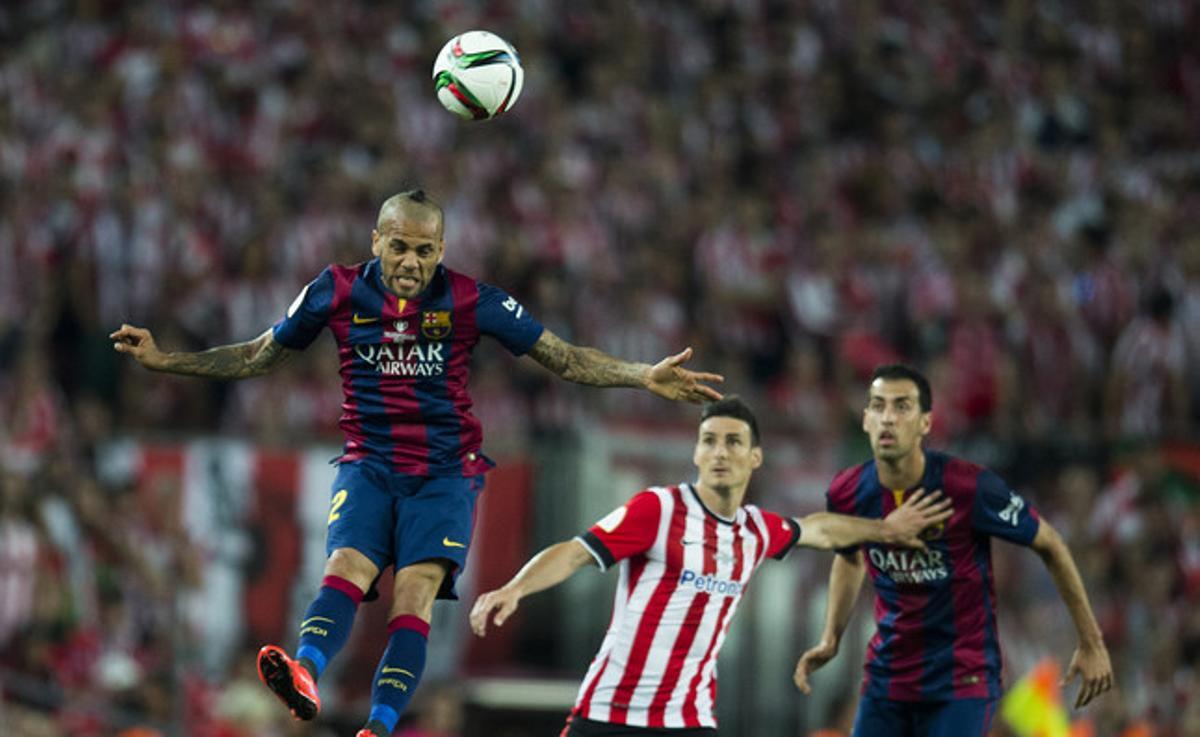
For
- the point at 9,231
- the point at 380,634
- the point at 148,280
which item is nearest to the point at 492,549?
the point at 380,634

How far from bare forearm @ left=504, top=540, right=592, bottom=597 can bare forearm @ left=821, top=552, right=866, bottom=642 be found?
1356mm

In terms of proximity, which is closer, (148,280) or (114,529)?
(114,529)

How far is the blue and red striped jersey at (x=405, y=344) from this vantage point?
7.53 metres

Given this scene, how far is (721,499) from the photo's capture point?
7953mm

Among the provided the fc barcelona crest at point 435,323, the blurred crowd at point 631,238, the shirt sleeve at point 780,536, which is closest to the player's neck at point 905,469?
the shirt sleeve at point 780,536

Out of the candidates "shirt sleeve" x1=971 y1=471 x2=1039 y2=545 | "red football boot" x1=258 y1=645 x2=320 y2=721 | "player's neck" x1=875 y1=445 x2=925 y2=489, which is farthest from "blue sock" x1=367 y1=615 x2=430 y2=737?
"shirt sleeve" x1=971 y1=471 x2=1039 y2=545

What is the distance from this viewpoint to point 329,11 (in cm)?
1703

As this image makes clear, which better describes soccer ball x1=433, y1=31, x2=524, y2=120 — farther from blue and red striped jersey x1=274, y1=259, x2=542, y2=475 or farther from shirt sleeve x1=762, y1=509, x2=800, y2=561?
Result: shirt sleeve x1=762, y1=509, x2=800, y2=561

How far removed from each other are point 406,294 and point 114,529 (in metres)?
5.46

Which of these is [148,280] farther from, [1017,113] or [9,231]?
[1017,113]

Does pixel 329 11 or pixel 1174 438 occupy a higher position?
pixel 329 11

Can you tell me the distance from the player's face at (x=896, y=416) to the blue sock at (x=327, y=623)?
2222mm

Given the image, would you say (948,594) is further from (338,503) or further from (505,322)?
(338,503)

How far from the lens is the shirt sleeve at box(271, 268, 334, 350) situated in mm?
7582
